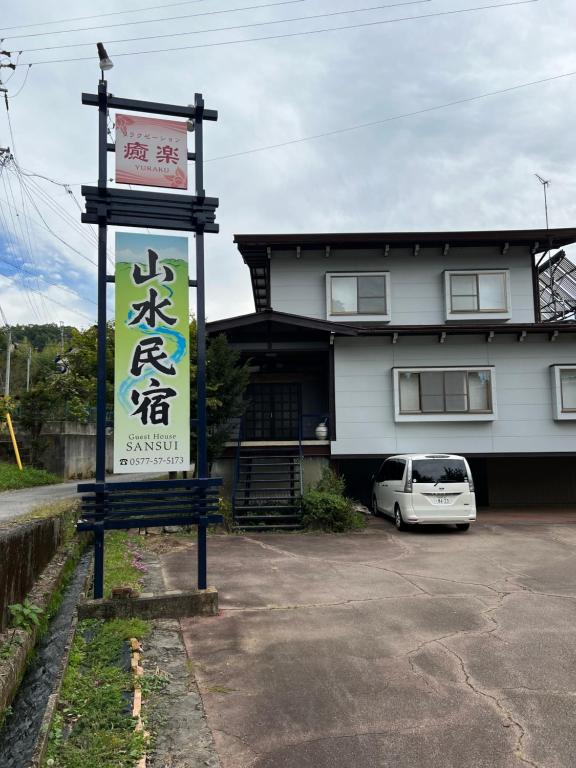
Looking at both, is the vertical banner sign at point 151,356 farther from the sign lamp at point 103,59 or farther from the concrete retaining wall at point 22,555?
the sign lamp at point 103,59

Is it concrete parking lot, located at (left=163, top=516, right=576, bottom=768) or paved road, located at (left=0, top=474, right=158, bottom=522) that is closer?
concrete parking lot, located at (left=163, top=516, right=576, bottom=768)

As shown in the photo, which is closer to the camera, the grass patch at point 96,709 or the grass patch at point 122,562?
the grass patch at point 96,709

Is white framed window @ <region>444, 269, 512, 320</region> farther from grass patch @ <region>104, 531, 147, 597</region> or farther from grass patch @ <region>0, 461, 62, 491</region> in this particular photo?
A: grass patch @ <region>0, 461, 62, 491</region>

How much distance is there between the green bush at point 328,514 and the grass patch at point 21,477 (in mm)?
9124

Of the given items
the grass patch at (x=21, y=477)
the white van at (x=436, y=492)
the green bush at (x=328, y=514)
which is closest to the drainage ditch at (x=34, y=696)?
the green bush at (x=328, y=514)

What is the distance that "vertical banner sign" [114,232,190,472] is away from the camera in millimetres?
5602

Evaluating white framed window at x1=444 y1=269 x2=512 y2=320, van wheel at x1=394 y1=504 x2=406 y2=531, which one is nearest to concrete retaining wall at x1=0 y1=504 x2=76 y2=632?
van wheel at x1=394 y1=504 x2=406 y2=531

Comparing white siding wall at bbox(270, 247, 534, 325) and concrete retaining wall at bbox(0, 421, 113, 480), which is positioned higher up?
white siding wall at bbox(270, 247, 534, 325)

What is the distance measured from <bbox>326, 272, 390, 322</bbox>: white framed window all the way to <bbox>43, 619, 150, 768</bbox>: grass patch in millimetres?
12314

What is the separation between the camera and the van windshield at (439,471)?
10789 mm

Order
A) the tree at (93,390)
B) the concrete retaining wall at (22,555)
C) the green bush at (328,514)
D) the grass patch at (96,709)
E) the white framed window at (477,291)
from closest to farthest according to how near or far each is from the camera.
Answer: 1. the grass patch at (96,709)
2. the concrete retaining wall at (22,555)
3. the green bush at (328,514)
4. the tree at (93,390)
5. the white framed window at (477,291)

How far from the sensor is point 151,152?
6066 millimetres

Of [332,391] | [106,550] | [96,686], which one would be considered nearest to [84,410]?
[332,391]

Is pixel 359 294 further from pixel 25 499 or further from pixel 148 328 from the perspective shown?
pixel 148 328
